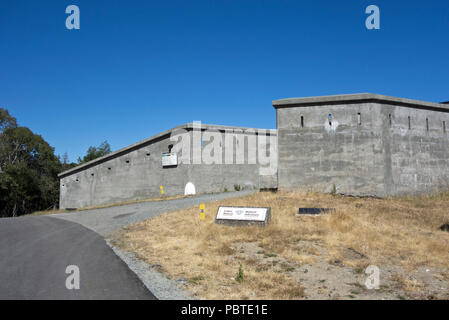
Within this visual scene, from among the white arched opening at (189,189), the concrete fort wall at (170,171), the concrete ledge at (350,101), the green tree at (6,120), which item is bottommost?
the white arched opening at (189,189)

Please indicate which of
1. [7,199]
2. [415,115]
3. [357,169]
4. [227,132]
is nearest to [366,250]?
[357,169]

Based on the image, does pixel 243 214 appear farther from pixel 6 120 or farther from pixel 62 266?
pixel 6 120

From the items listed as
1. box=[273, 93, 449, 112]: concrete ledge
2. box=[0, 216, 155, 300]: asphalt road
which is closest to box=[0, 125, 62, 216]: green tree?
box=[0, 216, 155, 300]: asphalt road

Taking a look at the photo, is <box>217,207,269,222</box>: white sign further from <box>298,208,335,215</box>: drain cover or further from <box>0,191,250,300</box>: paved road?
<box>0,191,250,300</box>: paved road

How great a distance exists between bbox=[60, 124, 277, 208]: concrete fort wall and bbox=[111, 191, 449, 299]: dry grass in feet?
28.1

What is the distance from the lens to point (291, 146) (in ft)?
55.8

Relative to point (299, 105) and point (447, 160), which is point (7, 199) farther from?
point (447, 160)

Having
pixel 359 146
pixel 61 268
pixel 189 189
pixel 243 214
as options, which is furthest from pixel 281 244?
pixel 189 189

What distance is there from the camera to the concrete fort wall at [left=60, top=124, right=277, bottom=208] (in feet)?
74.0

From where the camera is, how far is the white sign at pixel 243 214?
1121cm

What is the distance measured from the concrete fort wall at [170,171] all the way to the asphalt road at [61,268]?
1098 centimetres

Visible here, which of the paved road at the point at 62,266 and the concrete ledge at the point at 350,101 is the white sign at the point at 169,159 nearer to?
the concrete ledge at the point at 350,101

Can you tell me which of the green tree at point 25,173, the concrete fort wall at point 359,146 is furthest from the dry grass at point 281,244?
the green tree at point 25,173

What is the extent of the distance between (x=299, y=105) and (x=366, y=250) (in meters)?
9.79
